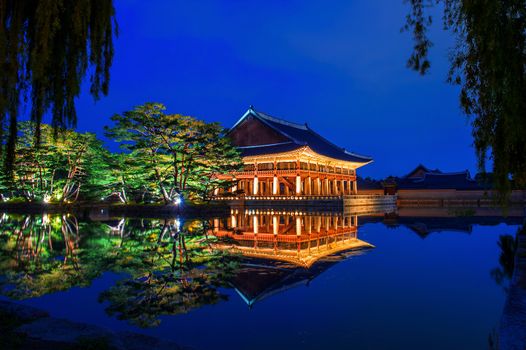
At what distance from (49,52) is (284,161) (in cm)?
3442

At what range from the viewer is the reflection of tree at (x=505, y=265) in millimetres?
8328

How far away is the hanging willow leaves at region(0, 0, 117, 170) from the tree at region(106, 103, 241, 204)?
66.1 ft

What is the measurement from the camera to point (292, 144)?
39438mm

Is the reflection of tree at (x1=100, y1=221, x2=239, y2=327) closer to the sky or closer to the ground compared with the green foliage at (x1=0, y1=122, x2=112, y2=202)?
closer to the ground

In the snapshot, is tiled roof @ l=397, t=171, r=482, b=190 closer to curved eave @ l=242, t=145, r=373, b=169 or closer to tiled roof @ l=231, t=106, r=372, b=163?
tiled roof @ l=231, t=106, r=372, b=163

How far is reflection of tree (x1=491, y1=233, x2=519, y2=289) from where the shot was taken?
27.3 ft

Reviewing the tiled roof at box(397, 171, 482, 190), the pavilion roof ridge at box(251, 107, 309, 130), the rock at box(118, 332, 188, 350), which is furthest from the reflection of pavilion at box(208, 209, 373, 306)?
the tiled roof at box(397, 171, 482, 190)

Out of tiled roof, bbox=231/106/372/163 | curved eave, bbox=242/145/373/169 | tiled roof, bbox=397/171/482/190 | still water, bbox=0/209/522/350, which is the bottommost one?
still water, bbox=0/209/522/350

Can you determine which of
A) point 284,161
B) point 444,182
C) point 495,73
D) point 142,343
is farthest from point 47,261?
point 444,182

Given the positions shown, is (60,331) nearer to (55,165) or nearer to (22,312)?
(22,312)

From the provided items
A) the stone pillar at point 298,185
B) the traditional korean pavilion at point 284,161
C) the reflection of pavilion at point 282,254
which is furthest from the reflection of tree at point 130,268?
the stone pillar at point 298,185

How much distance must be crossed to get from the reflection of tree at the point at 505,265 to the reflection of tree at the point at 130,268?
6227 millimetres

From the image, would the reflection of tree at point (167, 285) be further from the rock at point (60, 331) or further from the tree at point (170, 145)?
the tree at point (170, 145)

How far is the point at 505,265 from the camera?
9938mm
